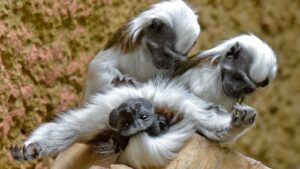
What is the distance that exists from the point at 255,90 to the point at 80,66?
1429mm

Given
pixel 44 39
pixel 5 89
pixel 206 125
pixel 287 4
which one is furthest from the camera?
pixel 287 4

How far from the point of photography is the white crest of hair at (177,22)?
4.34m

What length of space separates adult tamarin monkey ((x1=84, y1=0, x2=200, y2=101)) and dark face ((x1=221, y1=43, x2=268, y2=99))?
0.22 m

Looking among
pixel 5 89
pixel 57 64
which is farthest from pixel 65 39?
pixel 5 89

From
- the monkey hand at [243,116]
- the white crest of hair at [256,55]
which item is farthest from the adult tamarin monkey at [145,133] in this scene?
the white crest of hair at [256,55]

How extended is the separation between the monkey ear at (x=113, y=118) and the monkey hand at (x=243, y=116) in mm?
540

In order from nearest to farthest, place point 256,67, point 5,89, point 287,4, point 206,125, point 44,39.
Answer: point 206,125 → point 256,67 → point 5,89 → point 44,39 → point 287,4

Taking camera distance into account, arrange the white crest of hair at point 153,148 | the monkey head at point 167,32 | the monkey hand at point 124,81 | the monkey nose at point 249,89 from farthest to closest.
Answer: the monkey head at point 167,32
the monkey nose at point 249,89
the monkey hand at point 124,81
the white crest of hair at point 153,148

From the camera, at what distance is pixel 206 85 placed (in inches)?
167

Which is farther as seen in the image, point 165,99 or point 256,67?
point 256,67

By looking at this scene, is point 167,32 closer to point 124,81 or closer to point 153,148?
point 124,81

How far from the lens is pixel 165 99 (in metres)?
3.71

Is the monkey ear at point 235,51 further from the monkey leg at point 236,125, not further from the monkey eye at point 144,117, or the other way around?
the monkey eye at point 144,117

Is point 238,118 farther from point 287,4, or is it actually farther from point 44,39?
point 287,4
